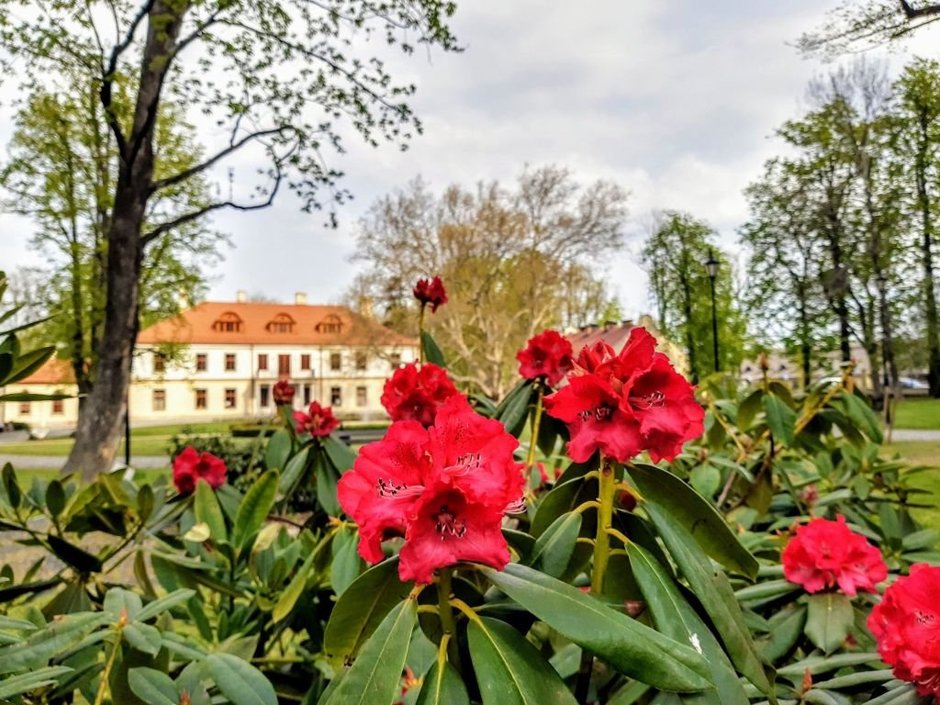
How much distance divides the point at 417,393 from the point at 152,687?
652 mm

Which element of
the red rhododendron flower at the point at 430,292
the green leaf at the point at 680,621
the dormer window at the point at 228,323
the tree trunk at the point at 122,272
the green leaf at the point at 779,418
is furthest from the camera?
the dormer window at the point at 228,323

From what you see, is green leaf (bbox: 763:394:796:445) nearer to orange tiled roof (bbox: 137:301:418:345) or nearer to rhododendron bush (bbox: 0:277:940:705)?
rhododendron bush (bbox: 0:277:940:705)

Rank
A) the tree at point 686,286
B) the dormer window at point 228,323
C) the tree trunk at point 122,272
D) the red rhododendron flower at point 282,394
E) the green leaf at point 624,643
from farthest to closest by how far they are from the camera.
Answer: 1. the dormer window at point 228,323
2. the tree at point 686,286
3. the tree trunk at point 122,272
4. the red rhododendron flower at point 282,394
5. the green leaf at point 624,643

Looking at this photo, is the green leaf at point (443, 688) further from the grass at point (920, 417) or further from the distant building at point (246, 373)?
the distant building at point (246, 373)

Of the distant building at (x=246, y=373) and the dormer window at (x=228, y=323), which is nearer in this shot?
the distant building at (x=246, y=373)

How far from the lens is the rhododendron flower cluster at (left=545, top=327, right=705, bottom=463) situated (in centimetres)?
73

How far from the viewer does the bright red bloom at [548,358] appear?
153 centimetres

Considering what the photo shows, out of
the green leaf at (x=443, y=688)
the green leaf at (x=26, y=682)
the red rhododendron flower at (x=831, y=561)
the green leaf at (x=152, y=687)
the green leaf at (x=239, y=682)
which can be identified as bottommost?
the green leaf at (x=239, y=682)

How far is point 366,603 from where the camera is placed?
2.43ft

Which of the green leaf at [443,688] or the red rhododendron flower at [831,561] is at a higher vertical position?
the green leaf at [443,688]

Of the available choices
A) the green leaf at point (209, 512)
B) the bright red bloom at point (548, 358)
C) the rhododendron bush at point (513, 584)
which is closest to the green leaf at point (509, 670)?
the rhododendron bush at point (513, 584)

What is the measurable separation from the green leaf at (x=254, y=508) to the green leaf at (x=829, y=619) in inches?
46.7

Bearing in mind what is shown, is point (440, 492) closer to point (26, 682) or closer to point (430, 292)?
point (26, 682)

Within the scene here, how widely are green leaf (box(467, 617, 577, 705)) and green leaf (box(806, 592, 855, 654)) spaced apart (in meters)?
0.79
